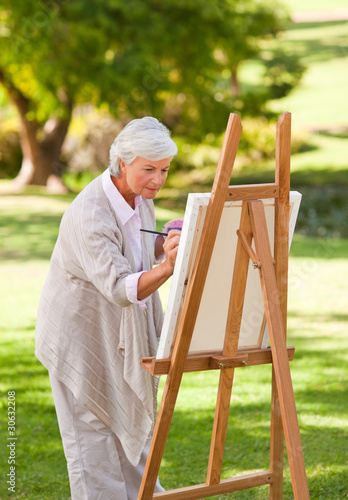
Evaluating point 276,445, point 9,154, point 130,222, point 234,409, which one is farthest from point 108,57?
point 276,445

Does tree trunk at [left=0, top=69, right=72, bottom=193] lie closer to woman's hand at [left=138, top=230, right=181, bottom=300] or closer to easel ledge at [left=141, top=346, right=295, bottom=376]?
easel ledge at [left=141, top=346, right=295, bottom=376]

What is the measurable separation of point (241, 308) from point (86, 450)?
937 mm

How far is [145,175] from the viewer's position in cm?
261

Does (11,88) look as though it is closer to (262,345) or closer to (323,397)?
(323,397)

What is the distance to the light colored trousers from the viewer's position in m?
2.94

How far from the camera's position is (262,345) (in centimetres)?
279

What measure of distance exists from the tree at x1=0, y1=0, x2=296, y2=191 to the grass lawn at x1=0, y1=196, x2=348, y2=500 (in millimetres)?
6621

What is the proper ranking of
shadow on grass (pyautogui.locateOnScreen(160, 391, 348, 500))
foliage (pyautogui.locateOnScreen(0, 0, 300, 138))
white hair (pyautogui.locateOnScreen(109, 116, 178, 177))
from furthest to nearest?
foliage (pyautogui.locateOnScreen(0, 0, 300, 138)), shadow on grass (pyautogui.locateOnScreen(160, 391, 348, 500)), white hair (pyautogui.locateOnScreen(109, 116, 178, 177))

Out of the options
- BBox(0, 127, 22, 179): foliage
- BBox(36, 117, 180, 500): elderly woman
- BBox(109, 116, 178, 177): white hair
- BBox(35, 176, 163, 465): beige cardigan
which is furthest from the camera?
BBox(0, 127, 22, 179): foliage

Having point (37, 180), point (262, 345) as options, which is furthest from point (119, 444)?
point (37, 180)

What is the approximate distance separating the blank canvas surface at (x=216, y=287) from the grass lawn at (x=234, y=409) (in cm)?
118

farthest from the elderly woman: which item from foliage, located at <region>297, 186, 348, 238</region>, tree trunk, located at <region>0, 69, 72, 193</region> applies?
tree trunk, located at <region>0, 69, 72, 193</region>

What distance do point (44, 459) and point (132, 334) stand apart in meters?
1.60

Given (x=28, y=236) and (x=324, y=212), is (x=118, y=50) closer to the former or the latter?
(x=28, y=236)
